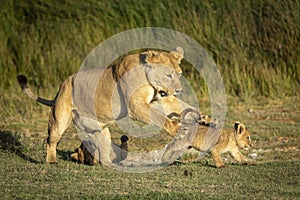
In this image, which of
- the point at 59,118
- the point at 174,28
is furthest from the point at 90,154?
the point at 174,28

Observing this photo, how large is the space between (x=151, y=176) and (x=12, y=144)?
2867 mm

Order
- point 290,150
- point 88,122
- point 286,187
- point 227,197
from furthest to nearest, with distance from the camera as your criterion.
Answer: point 290,150 < point 88,122 < point 286,187 < point 227,197

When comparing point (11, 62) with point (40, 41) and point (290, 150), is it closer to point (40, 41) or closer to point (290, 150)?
point (40, 41)

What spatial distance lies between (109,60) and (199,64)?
1684 mm

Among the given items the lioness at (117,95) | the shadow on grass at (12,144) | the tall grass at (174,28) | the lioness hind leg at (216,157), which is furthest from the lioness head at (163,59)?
the tall grass at (174,28)

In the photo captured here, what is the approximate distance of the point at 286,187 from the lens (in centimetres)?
774

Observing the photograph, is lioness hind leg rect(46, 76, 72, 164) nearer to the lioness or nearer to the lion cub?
the lioness

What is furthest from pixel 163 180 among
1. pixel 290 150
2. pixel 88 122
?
pixel 290 150

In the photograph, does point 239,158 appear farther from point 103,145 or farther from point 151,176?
point 103,145

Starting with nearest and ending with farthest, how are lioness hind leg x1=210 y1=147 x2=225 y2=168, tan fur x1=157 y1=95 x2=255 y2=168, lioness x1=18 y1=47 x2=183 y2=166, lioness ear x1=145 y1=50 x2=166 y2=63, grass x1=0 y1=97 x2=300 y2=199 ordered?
grass x1=0 y1=97 x2=300 y2=199, lioness x1=18 y1=47 x2=183 y2=166, lioness ear x1=145 y1=50 x2=166 y2=63, tan fur x1=157 y1=95 x2=255 y2=168, lioness hind leg x1=210 y1=147 x2=225 y2=168

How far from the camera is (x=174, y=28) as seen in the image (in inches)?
603

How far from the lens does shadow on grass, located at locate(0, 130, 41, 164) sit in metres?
9.73

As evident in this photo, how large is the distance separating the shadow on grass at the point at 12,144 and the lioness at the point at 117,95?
2.30 feet

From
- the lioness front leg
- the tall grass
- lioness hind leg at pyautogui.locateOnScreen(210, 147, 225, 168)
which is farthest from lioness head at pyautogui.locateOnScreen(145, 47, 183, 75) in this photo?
the tall grass
